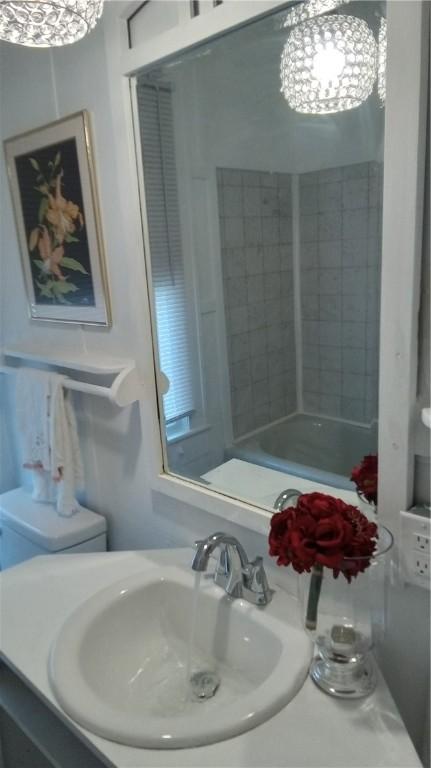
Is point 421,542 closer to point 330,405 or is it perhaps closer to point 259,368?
point 330,405

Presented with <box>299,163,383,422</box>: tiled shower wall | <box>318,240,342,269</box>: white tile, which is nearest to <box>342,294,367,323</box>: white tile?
<box>299,163,383,422</box>: tiled shower wall

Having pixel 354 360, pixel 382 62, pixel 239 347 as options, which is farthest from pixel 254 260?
pixel 382 62

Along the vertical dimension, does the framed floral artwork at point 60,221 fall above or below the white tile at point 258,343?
above

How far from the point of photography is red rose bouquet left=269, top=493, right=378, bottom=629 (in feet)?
2.75

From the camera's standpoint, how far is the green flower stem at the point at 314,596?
3.05 ft

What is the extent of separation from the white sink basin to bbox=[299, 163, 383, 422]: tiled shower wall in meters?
0.50

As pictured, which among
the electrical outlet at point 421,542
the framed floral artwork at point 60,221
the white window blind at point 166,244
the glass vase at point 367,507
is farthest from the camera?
the framed floral artwork at point 60,221

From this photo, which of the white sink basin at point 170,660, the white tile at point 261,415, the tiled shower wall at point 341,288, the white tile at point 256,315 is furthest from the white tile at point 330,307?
the white sink basin at point 170,660

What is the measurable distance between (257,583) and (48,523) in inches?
33.4

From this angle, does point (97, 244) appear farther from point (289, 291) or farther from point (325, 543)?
point (325, 543)

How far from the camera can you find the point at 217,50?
118 cm

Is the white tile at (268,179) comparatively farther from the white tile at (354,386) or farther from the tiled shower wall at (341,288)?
the white tile at (354,386)

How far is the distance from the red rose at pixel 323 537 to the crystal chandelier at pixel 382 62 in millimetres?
713

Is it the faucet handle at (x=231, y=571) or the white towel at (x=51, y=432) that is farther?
the white towel at (x=51, y=432)
